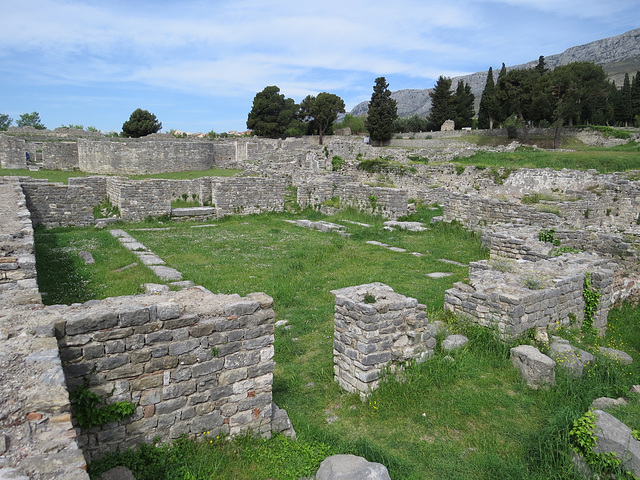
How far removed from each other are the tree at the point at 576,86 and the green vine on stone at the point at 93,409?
140 feet

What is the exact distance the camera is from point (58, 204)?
15.7 meters

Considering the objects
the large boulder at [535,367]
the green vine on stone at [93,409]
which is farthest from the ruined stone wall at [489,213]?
the green vine on stone at [93,409]

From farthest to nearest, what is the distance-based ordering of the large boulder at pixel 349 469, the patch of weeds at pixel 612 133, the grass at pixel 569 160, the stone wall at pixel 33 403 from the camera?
1. the patch of weeds at pixel 612 133
2. the grass at pixel 569 160
3. the large boulder at pixel 349 469
4. the stone wall at pixel 33 403

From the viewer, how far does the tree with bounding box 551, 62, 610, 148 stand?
36844mm

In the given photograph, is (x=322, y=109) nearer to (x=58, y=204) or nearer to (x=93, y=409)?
(x=58, y=204)

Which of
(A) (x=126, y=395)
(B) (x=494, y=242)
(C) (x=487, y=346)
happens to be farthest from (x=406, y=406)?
(B) (x=494, y=242)

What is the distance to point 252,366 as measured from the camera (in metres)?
4.36

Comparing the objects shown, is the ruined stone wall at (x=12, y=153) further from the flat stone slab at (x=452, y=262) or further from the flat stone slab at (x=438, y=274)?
the flat stone slab at (x=438, y=274)

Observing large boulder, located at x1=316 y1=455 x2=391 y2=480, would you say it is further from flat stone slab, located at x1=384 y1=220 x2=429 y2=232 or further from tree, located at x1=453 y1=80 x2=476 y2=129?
tree, located at x1=453 y1=80 x2=476 y2=129

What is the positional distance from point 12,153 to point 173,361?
34.5 metres

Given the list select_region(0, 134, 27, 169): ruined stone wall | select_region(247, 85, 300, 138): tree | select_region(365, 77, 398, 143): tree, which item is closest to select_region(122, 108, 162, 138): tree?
select_region(247, 85, 300, 138): tree

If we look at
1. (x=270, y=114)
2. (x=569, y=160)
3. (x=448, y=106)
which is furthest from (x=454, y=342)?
(x=270, y=114)

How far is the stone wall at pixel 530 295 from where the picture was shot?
6.76 m

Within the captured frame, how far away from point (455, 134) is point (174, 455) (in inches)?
2092
